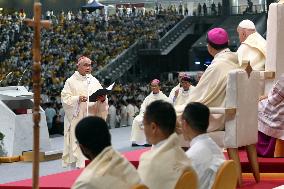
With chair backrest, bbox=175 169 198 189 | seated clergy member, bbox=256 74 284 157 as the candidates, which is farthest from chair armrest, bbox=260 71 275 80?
chair backrest, bbox=175 169 198 189

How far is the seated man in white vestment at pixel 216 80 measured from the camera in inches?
243

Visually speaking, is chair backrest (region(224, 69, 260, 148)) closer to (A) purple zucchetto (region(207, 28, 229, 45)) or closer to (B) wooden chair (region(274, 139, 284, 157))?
(A) purple zucchetto (region(207, 28, 229, 45))

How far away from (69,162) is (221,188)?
6312mm

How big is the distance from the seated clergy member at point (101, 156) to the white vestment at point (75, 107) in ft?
20.7

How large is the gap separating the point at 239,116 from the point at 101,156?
2.66m

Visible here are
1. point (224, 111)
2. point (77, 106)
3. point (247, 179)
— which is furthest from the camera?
point (77, 106)

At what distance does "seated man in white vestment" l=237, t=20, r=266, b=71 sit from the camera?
25.8 ft

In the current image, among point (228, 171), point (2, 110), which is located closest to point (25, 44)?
point (2, 110)

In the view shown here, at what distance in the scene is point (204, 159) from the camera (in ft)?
14.3

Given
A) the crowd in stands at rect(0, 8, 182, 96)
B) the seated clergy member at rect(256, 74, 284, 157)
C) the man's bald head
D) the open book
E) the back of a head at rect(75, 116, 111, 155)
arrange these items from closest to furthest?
the back of a head at rect(75, 116, 111, 155) → the seated clergy member at rect(256, 74, 284, 157) → the man's bald head → the open book → the crowd in stands at rect(0, 8, 182, 96)

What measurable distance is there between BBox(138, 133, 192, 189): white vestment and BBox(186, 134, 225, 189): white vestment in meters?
0.30

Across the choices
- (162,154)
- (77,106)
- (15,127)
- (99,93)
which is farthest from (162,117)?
(15,127)

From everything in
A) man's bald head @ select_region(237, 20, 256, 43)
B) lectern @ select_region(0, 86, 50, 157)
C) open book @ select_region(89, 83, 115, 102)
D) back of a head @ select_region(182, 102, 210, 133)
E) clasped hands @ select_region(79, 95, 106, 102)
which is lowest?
lectern @ select_region(0, 86, 50, 157)

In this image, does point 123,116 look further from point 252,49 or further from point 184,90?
point 252,49
